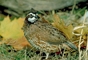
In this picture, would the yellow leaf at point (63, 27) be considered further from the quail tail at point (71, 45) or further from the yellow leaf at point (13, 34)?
the yellow leaf at point (13, 34)

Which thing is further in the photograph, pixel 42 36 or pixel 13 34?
pixel 13 34

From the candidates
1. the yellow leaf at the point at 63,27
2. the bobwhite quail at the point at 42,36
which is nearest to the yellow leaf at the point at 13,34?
the bobwhite quail at the point at 42,36

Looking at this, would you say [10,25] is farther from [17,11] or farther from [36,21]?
[17,11]

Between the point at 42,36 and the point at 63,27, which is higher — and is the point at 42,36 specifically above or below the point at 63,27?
below

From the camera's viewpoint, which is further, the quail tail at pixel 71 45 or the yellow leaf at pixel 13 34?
the yellow leaf at pixel 13 34

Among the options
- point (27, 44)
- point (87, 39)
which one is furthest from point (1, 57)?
point (87, 39)

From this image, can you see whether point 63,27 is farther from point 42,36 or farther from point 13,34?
point 13,34

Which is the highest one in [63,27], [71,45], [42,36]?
[63,27]

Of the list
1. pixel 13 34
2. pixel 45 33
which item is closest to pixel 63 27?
pixel 45 33
